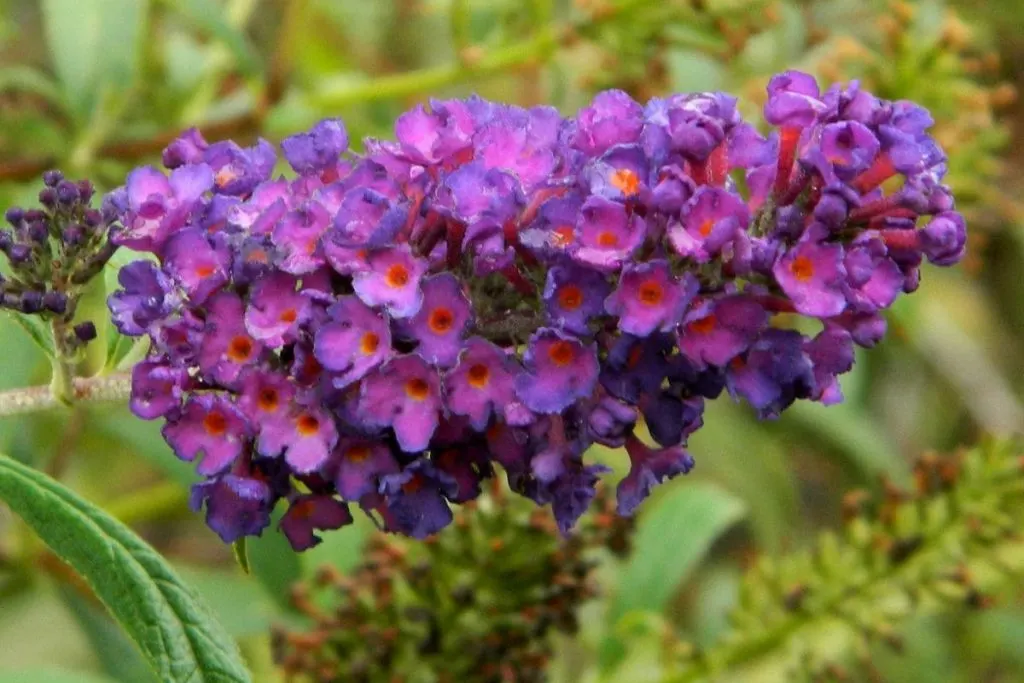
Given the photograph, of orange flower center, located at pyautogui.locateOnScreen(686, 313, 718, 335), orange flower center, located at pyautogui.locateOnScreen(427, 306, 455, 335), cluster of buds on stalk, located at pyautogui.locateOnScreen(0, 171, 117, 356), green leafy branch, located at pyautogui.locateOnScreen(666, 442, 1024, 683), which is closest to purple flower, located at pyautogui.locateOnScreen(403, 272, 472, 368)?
orange flower center, located at pyautogui.locateOnScreen(427, 306, 455, 335)

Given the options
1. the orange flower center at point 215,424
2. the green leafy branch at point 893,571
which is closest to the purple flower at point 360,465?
the orange flower center at point 215,424

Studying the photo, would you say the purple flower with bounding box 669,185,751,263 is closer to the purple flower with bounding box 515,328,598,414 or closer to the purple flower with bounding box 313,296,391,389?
the purple flower with bounding box 515,328,598,414

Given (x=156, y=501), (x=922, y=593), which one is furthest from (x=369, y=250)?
(x=156, y=501)

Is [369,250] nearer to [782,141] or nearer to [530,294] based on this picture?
[530,294]

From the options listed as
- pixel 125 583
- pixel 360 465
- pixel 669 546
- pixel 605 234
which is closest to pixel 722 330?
pixel 605 234

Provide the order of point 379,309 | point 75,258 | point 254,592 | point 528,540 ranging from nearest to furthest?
point 379,309, point 75,258, point 528,540, point 254,592

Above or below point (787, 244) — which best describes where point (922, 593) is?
below

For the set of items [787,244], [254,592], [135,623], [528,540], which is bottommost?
[254,592]
